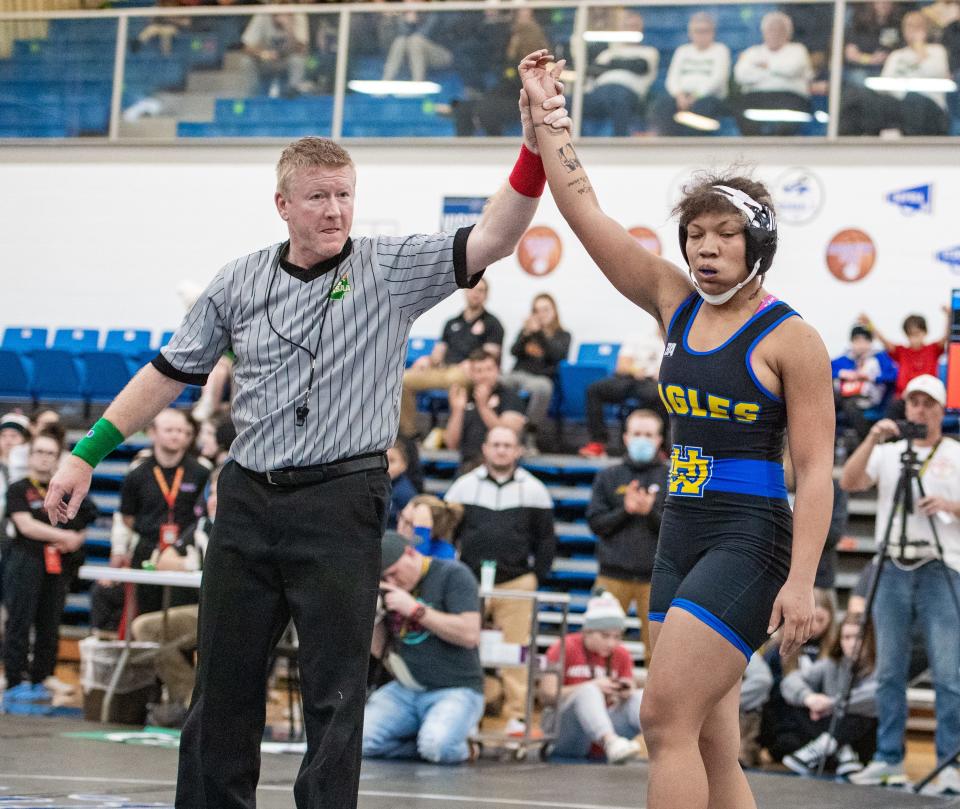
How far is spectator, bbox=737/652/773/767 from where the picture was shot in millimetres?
8344

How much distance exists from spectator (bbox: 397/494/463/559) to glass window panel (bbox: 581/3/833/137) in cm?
703

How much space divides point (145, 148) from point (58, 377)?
3049 mm

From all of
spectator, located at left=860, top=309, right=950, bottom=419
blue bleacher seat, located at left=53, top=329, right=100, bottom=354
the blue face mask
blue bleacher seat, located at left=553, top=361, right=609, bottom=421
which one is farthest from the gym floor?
blue bleacher seat, located at left=53, top=329, right=100, bottom=354

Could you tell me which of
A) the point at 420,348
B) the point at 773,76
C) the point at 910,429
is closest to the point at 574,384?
the point at 420,348

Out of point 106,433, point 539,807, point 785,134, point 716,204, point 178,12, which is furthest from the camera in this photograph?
point 178,12

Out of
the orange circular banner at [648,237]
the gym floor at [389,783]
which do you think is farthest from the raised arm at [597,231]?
the orange circular banner at [648,237]

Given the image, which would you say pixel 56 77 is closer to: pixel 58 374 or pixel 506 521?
pixel 58 374

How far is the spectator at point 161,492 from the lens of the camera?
9.52 metres

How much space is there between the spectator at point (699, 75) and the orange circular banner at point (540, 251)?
1725mm

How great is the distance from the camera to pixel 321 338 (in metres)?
3.84

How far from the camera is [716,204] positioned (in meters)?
3.62

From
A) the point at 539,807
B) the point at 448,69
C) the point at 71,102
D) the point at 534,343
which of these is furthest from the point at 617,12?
the point at 539,807

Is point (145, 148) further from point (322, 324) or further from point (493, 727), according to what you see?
point (322, 324)

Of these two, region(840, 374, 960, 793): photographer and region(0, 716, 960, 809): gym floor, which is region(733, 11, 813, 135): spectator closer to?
region(840, 374, 960, 793): photographer
